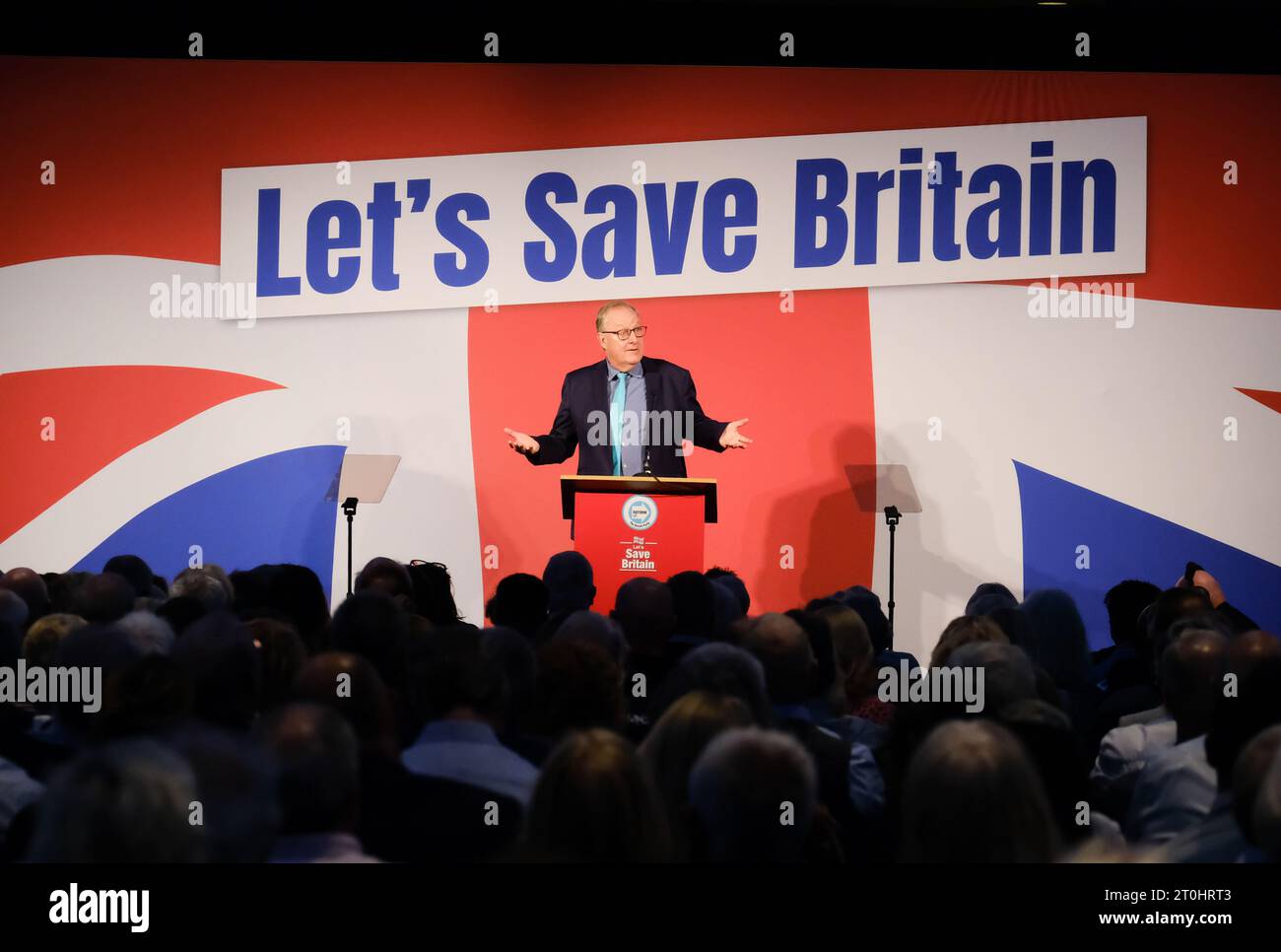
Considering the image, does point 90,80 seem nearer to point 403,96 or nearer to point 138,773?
point 403,96

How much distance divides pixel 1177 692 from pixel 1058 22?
5369 mm

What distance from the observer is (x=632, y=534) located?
217 inches

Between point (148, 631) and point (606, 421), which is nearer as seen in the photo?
point (148, 631)

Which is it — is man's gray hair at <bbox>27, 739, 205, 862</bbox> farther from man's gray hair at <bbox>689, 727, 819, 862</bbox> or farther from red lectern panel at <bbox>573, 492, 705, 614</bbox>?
red lectern panel at <bbox>573, 492, 705, 614</bbox>

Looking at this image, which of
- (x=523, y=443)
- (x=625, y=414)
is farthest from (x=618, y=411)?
(x=523, y=443)

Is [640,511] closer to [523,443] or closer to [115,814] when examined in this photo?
[523,443]

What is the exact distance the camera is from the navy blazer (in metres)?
6.46

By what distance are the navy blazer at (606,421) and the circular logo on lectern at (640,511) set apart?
2.98ft

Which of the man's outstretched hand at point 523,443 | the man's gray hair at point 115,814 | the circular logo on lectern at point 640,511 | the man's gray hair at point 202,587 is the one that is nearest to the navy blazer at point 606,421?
the man's outstretched hand at point 523,443

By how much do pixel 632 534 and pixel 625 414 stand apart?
122 cm

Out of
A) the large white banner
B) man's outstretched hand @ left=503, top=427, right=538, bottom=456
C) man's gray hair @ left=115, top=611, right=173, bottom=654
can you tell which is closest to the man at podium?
man's outstretched hand @ left=503, top=427, right=538, bottom=456

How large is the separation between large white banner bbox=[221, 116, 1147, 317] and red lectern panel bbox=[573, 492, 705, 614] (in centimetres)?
247

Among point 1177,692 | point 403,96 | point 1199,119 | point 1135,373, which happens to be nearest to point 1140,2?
point 1199,119
